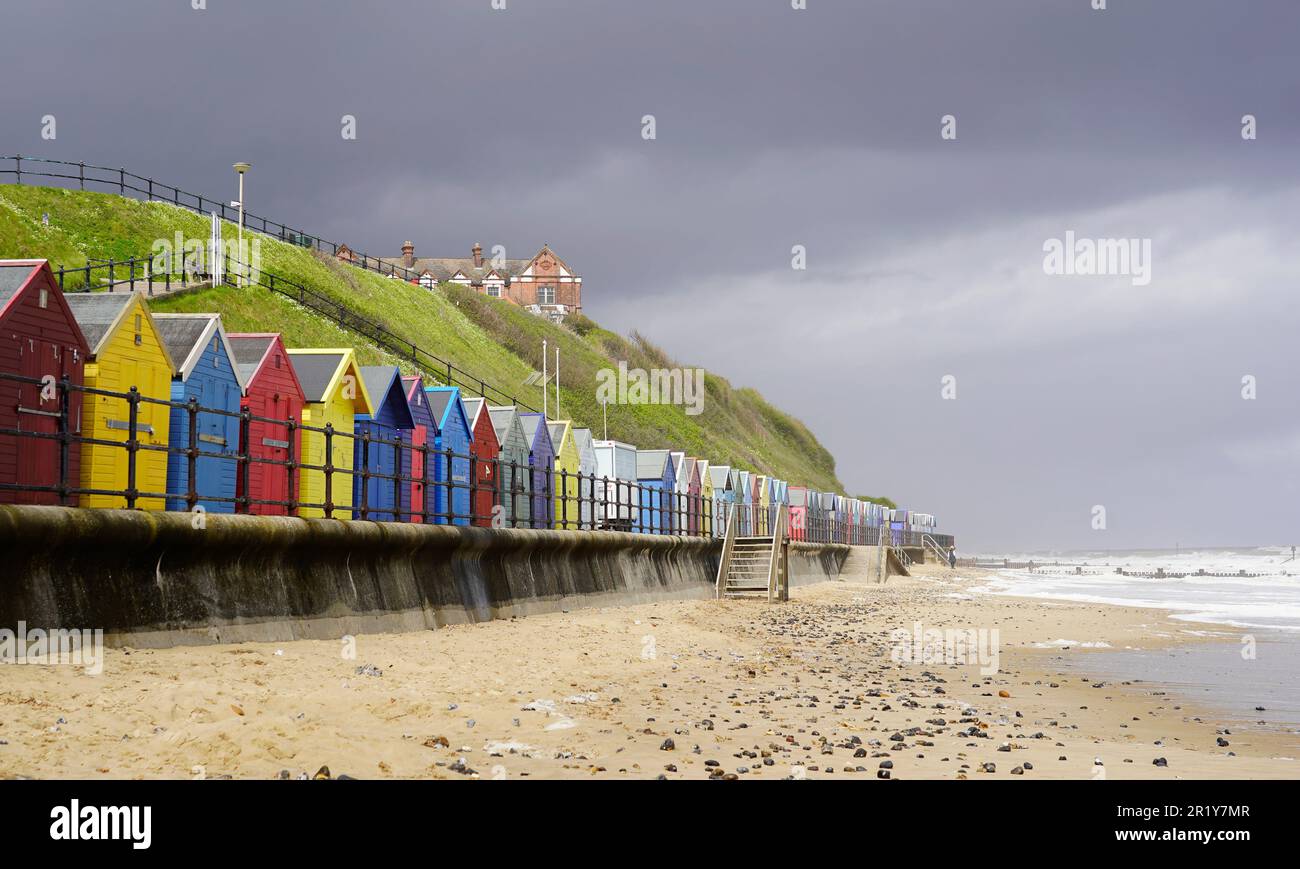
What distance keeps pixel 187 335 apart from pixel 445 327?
65466 mm

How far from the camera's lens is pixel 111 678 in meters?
7.93

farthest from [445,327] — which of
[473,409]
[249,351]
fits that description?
[249,351]

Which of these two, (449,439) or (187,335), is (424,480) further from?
(449,439)

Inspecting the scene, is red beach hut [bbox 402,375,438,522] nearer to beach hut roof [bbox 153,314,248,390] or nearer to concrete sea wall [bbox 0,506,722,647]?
concrete sea wall [bbox 0,506,722,647]

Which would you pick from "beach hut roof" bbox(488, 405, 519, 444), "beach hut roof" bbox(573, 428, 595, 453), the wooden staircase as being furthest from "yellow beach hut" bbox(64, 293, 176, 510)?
"beach hut roof" bbox(573, 428, 595, 453)

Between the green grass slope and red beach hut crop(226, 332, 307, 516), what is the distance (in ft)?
73.1

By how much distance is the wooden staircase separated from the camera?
3122 cm

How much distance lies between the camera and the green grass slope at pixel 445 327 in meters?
48.8

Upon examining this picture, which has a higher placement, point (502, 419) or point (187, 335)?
point (187, 335)

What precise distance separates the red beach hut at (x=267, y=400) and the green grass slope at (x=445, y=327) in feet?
73.1

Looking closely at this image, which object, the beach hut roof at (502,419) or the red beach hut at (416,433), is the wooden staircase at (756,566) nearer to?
the beach hut roof at (502,419)

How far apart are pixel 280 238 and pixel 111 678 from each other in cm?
6618

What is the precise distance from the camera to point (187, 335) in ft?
54.3
